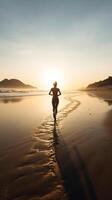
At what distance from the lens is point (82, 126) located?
466 inches

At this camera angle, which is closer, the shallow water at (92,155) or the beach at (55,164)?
the beach at (55,164)

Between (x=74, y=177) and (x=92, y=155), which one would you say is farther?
(x=92, y=155)

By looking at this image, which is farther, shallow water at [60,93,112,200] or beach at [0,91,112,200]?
shallow water at [60,93,112,200]

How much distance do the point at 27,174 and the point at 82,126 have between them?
257 inches

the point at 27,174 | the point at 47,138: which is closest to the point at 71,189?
the point at 27,174

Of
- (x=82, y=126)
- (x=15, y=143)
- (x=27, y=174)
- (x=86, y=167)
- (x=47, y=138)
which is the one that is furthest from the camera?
(x=82, y=126)

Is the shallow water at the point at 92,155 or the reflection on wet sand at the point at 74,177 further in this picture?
the shallow water at the point at 92,155

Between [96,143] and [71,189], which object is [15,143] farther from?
[71,189]

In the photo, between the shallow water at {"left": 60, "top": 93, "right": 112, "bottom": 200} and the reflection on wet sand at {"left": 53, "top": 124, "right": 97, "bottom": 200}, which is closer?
the reflection on wet sand at {"left": 53, "top": 124, "right": 97, "bottom": 200}

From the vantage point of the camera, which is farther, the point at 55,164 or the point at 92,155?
the point at 92,155

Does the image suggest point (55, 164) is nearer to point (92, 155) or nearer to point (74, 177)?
point (74, 177)

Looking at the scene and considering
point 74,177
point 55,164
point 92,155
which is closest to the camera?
point 74,177

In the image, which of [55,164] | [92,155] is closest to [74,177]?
[55,164]

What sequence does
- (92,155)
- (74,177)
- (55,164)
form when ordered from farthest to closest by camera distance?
(92,155) < (55,164) < (74,177)
